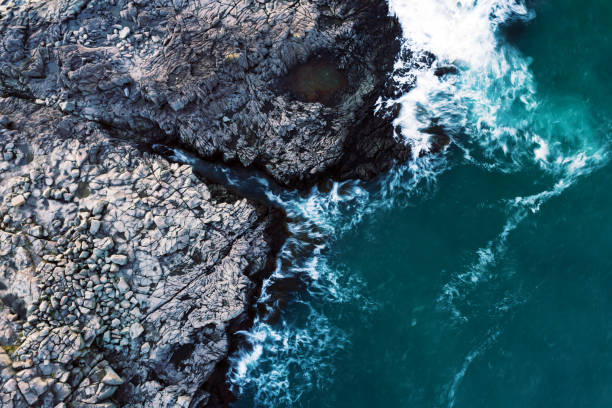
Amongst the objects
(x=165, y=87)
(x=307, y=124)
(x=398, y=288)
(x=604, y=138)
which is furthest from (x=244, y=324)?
(x=604, y=138)

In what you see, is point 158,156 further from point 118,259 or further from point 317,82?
point 317,82

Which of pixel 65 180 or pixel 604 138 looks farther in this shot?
pixel 604 138

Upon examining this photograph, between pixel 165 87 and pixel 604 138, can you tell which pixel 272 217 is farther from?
pixel 604 138

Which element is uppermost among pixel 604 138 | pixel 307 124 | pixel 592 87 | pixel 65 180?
pixel 592 87

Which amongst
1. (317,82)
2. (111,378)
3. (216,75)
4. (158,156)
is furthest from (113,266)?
(317,82)

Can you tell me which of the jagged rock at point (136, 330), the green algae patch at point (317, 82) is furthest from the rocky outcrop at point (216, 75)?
the jagged rock at point (136, 330)

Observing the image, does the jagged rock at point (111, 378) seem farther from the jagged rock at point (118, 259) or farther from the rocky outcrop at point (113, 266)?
the jagged rock at point (118, 259)
